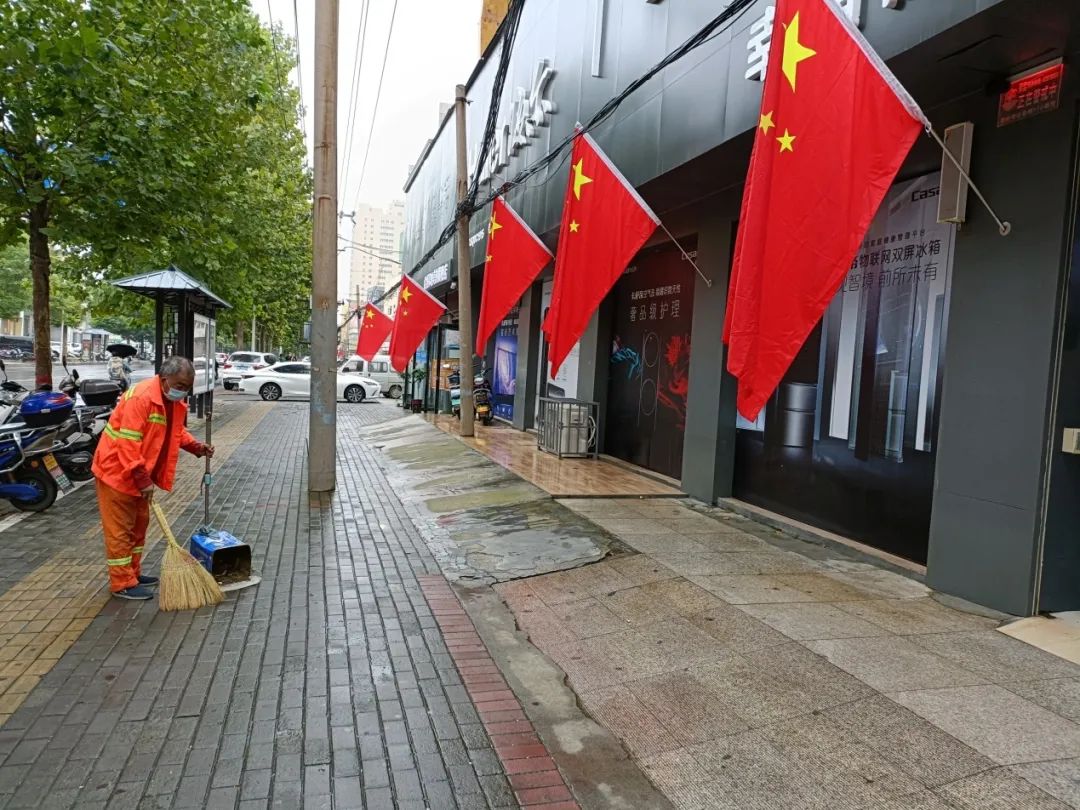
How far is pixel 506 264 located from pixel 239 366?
94.9ft

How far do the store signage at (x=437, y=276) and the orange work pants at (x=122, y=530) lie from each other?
15.6 metres

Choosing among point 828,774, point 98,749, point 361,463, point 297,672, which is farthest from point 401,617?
point 361,463

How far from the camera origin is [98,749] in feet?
10.0

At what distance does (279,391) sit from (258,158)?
40.9 feet

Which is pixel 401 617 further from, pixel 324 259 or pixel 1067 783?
pixel 324 259

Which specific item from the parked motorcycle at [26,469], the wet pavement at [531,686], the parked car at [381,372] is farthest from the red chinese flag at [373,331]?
the wet pavement at [531,686]

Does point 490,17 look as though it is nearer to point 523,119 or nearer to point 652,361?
point 523,119

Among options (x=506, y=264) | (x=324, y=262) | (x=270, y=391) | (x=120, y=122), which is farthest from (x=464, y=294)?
(x=270, y=391)

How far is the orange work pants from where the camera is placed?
470 cm

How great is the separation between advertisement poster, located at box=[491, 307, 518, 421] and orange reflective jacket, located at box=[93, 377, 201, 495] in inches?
493

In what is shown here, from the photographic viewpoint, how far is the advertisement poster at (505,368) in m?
17.5

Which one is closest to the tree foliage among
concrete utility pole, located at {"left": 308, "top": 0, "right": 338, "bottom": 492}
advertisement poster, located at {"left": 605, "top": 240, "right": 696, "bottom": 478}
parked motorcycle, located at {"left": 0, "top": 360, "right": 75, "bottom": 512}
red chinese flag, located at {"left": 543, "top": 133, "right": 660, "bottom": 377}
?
concrete utility pole, located at {"left": 308, "top": 0, "right": 338, "bottom": 492}

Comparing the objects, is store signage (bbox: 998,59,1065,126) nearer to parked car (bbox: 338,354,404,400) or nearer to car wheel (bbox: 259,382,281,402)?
car wheel (bbox: 259,382,281,402)

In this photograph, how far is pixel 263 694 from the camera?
11.9ft
